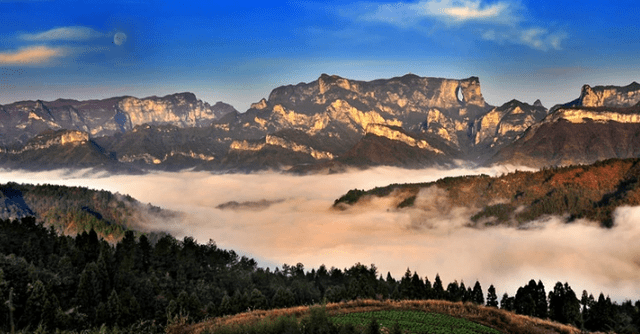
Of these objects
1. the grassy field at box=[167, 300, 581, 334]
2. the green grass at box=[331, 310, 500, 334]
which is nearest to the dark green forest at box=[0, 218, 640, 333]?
the grassy field at box=[167, 300, 581, 334]

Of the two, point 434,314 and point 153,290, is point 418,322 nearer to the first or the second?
point 434,314

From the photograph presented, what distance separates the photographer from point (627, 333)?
3836 inches

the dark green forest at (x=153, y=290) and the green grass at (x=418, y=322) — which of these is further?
the dark green forest at (x=153, y=290)

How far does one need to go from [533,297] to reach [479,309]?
76.5 m

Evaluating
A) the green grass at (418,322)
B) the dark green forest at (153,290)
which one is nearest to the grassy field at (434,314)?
the green grass at (418,322)

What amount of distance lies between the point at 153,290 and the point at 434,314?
2444 inches

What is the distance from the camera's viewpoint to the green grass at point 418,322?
187ft

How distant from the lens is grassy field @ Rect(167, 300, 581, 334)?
57.3 metres

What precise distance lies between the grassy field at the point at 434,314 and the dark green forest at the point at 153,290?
17.2 feet

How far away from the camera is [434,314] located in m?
65.1

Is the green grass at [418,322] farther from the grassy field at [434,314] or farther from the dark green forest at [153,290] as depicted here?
the dark green forest at [153,290]

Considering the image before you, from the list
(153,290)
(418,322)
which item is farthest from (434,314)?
(153,290)

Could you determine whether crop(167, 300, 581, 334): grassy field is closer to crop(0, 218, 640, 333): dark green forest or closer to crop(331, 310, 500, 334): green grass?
crop(331, 310, 500, 334): green grass

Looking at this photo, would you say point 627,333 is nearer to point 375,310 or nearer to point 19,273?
point 375,310
